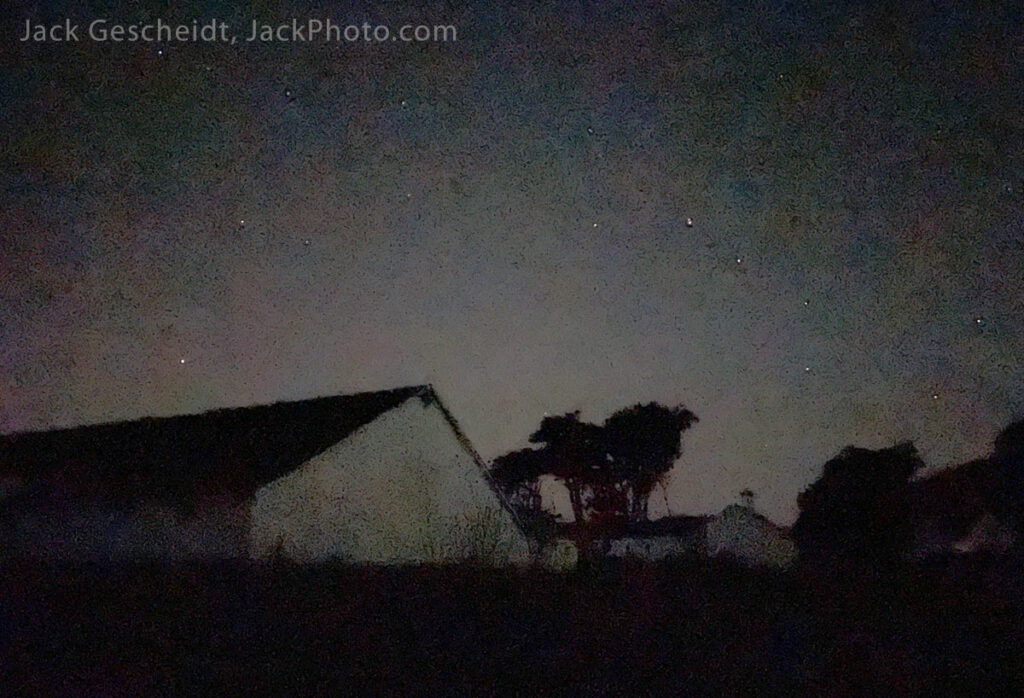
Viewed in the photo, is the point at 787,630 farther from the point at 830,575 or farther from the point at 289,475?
the point at 289,475

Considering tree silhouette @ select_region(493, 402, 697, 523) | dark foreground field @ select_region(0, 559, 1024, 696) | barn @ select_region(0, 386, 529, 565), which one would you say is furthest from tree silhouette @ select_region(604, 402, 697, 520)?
dark foreground field @ select_region(0, 559, 1024, 696)

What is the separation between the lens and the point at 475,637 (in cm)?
916

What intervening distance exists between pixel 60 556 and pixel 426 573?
41.4 ft

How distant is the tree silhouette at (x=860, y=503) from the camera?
3228cm

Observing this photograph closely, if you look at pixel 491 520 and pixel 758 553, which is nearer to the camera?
pixel 491 520

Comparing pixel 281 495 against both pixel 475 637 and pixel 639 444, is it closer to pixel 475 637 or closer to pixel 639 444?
pixel 475 637

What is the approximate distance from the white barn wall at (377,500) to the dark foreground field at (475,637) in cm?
563

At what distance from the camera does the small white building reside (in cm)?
4169

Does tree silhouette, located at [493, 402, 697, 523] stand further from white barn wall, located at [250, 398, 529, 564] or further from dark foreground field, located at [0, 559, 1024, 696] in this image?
dark foreground field, located at [0, 559, 1024, 696]

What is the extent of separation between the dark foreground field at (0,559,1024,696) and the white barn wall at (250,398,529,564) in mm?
5630

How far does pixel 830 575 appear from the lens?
18.0 meters

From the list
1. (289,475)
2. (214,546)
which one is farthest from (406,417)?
(214,546)

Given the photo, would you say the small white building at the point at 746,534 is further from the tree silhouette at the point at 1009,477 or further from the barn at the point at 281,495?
the barn at the point at 281,495

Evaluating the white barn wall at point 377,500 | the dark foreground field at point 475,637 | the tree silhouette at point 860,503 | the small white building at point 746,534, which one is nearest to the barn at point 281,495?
the white barn wall at point 377,500
